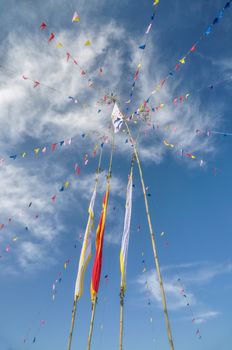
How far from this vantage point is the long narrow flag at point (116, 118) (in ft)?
61.5

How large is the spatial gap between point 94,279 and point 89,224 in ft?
11.2

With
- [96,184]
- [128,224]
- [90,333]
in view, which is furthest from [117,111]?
[90,333]

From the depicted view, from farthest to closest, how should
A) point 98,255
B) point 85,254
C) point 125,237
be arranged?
point 85,254 < point 98,255 < point 125,237

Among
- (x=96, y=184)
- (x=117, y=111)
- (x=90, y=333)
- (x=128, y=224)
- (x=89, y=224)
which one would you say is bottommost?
(x=90, y=333)

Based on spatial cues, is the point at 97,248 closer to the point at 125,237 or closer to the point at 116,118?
the point at 125,237

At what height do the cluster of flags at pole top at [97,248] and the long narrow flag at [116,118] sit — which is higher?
the long narrow flag at [116,118]

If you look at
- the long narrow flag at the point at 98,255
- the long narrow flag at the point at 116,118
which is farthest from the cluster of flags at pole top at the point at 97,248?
the long narrow flag at the point at 116,118

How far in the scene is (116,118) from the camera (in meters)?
19.1

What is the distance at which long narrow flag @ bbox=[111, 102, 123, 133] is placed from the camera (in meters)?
18.8

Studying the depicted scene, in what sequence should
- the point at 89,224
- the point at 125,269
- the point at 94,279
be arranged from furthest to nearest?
the point at 89,224 < the point at 94,279 < the point at 125,269

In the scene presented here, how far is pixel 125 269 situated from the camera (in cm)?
1315

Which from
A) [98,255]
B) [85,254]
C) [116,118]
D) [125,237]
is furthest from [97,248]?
[116,118]

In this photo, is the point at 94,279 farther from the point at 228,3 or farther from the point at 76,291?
the point at 228,3

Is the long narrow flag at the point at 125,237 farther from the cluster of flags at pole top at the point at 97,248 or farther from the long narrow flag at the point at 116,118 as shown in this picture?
the long narrow flag at the point at 116,118
